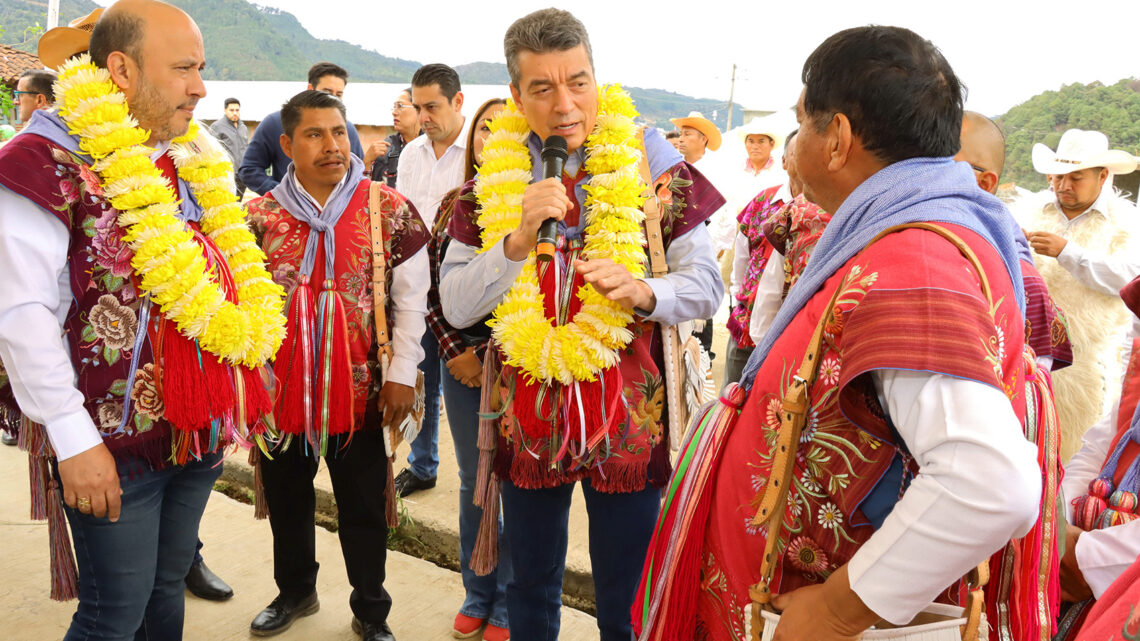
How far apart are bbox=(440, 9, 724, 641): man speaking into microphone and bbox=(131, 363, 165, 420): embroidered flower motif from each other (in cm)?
83

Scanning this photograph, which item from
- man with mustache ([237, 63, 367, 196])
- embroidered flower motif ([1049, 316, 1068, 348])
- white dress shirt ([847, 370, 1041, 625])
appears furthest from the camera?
man with mustache ([237, 63, 367, 196])

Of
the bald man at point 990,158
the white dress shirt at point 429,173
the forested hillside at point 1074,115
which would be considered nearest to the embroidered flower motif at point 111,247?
the white dress shirt at point 429,173

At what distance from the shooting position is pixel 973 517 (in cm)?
100

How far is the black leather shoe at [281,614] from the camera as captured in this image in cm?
293

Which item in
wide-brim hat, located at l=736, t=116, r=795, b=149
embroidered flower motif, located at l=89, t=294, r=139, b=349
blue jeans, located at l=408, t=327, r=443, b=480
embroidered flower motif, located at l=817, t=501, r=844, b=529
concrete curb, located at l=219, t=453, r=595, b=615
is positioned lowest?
concrete curb, located at l=219, t=453, r=595, b=615

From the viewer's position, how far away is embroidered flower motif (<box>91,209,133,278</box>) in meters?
1.88

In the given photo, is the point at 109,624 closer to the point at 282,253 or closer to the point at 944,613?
the point at 282,253

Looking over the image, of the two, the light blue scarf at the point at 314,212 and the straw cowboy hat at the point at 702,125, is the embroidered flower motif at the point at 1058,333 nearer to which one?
the light blue scarf at the point at 314,212

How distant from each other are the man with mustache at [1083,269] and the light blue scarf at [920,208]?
3185 millimetres

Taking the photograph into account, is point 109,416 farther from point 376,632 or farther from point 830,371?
point 830,371

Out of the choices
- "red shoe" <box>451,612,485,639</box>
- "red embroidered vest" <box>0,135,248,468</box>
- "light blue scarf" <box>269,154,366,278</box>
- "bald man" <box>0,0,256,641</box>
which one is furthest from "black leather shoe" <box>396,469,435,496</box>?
"red embroidered vest" <box>0,135,248,468</box>

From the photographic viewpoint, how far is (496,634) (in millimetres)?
2916

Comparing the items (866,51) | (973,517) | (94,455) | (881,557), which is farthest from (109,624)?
(866,51)

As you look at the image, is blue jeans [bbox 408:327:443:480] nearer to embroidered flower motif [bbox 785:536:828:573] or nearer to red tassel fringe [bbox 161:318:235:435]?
red tassel fringe [bbox 161:318:235:435]
